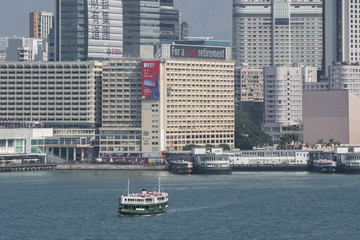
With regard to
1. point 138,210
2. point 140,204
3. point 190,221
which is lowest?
point 190,221

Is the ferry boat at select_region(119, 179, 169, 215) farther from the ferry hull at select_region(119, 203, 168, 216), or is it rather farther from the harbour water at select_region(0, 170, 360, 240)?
the harbour water at select_region(0, 170, 360, 240)

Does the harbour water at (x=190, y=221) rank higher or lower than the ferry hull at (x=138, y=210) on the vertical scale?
lower

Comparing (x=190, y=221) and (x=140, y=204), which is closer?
(x=190, y=221)

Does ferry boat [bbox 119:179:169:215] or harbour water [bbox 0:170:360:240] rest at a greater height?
ferry boat [bbox 119:179:169:215]

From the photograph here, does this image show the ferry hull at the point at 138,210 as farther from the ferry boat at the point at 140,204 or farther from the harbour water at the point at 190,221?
the harbour water at the point at 190,221

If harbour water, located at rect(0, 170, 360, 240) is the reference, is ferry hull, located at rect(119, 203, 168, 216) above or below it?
above

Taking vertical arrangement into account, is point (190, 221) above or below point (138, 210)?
below

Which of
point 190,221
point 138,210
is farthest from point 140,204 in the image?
point 190,221

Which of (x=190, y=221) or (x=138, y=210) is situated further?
(x=138, y=210)

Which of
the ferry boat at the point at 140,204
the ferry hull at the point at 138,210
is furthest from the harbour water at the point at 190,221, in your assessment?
the ferry boat at the point at 140,204

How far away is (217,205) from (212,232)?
1337 inches

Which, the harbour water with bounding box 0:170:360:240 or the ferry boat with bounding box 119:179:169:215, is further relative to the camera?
the ferry boat with bounding box 119:179:169:215

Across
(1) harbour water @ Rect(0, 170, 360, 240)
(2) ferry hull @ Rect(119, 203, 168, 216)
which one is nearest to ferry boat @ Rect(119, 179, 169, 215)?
(2) ferry hull @ Rect(119, 203, 168, 216)

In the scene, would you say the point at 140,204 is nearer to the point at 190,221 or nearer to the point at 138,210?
the point at 138,210
